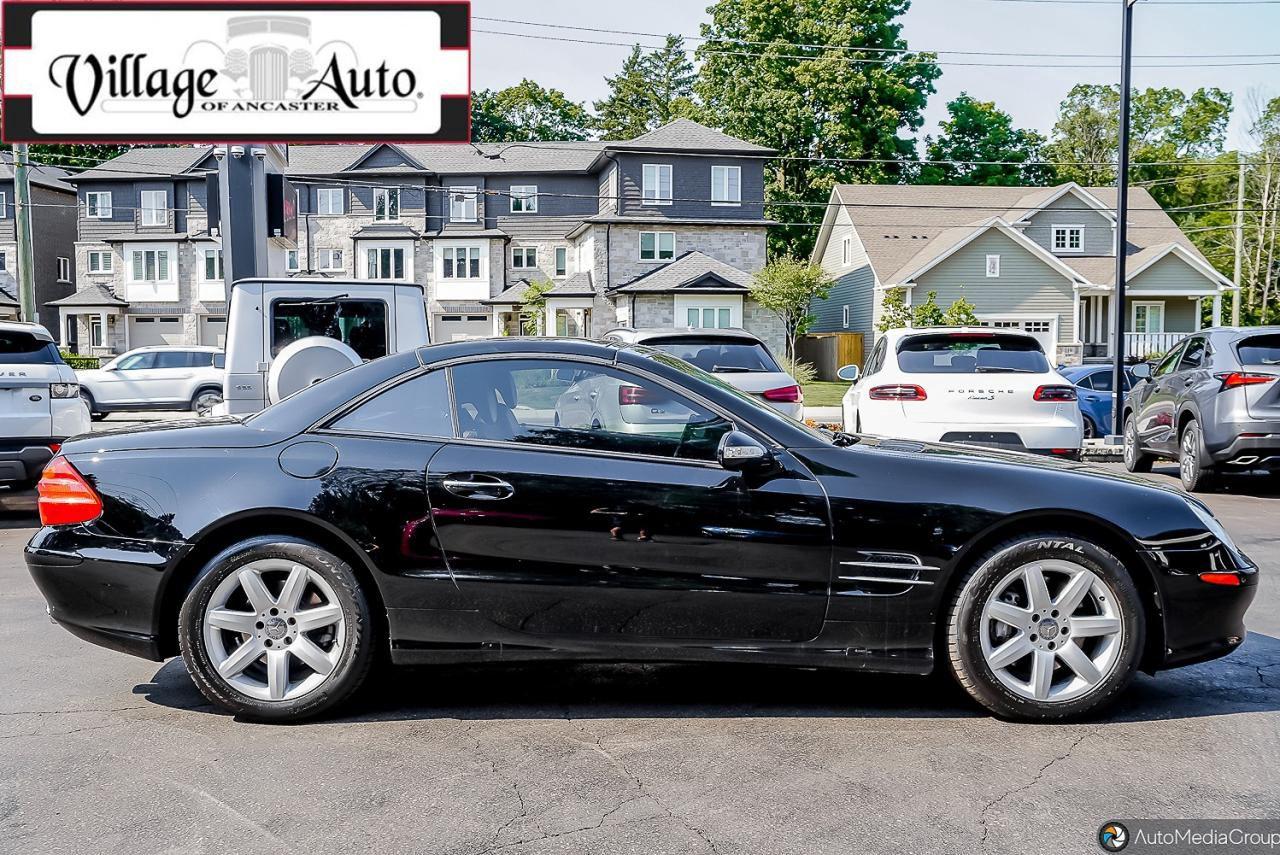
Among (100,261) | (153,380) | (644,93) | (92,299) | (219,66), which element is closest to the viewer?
(219,66)

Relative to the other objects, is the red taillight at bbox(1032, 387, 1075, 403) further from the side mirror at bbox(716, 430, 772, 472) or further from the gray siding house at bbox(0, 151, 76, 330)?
the gray siding house at bbox(0, 151, 76, 330)

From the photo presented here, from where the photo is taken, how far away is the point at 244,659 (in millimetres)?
4383

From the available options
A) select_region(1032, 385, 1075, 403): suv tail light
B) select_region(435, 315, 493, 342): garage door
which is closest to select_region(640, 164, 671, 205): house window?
select_region(435, 315, 493, 342): garage door

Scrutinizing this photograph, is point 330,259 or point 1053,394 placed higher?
point 330,259

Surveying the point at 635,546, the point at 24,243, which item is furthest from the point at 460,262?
the point at 635,546

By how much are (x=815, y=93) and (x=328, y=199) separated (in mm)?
25414

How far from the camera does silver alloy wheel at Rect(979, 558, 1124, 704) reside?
4367 millimetres

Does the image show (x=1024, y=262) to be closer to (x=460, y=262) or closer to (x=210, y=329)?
(x=460, y=262)

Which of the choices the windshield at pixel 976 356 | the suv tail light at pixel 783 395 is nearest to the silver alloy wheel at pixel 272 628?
the windshield at pixel 976 356

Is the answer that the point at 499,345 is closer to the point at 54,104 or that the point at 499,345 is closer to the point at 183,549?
the point at 183,549

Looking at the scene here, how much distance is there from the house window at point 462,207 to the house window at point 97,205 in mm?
17352

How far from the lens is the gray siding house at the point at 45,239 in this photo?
2170 inches

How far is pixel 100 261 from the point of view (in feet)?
180

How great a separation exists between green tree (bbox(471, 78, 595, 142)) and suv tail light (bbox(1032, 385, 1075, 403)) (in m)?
75.8
